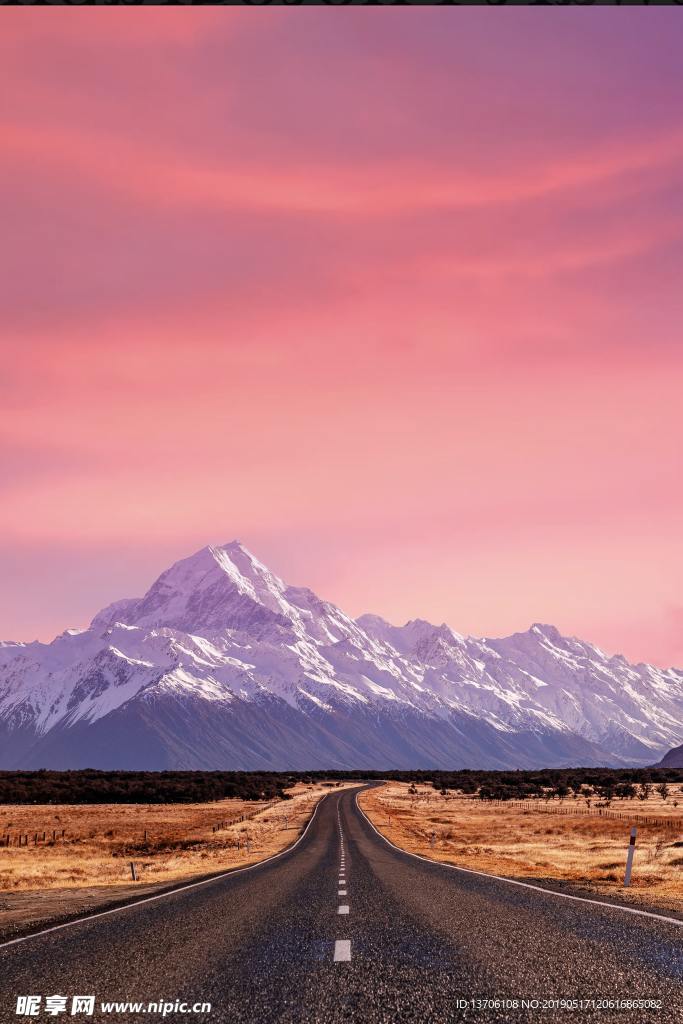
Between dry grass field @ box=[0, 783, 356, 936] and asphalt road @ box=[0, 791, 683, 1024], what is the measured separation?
4.50 m

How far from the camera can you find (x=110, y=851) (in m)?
51.9

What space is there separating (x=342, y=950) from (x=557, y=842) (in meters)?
44.4

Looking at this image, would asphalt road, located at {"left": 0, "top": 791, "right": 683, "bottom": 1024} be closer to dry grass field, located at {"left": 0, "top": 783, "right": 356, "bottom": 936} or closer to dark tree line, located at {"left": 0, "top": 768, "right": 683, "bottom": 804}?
dry grass field, located at {"left": 0, "top": 783, "right": 356, "bottom": 936}

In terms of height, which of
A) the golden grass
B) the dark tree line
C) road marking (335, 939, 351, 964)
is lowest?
the dark tree line

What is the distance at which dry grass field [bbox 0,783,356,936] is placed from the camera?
23547mm

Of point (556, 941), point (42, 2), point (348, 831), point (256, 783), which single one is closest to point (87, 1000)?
point (556, 941)

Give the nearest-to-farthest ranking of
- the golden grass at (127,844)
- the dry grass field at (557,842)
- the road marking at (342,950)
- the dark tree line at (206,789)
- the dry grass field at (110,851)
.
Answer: the road marking at (342,950)
the dry grass field at (110,851)
the dry grass field at (557,842)
the golden grass at (127,844)
the dark tree line at (206,789)

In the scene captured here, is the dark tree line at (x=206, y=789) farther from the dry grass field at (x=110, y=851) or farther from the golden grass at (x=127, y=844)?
the dry grass field at (x=110, y=851)

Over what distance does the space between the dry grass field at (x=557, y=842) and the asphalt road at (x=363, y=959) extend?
5.35 m

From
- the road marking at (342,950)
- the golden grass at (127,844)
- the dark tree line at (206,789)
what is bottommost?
the dark tree line at (206,789)

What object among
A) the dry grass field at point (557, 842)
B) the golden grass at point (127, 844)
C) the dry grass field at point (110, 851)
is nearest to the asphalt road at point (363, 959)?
the dry grass field at point (110, 851)

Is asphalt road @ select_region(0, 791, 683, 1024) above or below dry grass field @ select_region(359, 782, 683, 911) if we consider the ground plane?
above

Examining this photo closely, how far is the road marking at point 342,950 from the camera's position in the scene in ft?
34.1

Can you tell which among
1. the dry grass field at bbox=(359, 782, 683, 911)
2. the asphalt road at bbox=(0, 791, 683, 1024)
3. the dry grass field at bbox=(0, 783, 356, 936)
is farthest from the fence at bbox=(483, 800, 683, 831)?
the asphalt road at bbox=(0, 791, 683, 1024)
